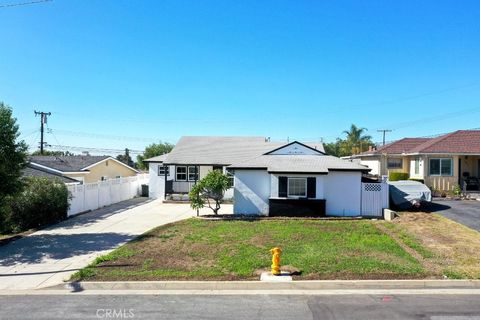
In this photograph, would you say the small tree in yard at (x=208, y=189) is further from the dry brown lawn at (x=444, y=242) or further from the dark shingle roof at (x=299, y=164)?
the dry brown lawn at (x=444, y=242)

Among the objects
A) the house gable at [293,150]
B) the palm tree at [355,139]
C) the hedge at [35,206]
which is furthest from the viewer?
the palm tree at [355,139]

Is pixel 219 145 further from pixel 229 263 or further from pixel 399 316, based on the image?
pixel 399 316

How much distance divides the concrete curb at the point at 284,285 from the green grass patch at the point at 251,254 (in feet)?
1.23

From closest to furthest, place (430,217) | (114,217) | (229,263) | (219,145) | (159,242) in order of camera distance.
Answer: (229,263), (159,242), (430,217), (114,217), (219,145)

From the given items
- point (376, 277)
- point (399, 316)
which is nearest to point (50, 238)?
point (376, 277)

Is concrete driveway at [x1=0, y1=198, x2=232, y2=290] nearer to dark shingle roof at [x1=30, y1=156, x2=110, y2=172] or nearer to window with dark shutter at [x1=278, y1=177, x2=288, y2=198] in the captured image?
window with dark shutter at [x1=278, y1=177, x2=288, y2=198]

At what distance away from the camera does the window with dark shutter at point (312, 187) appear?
775 inches

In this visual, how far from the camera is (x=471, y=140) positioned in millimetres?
27719

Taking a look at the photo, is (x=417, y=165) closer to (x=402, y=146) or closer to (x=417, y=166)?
(x=417, y=166)

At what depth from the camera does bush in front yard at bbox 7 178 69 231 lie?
17.2 m

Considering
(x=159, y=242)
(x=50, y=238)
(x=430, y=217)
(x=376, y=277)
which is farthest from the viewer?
(x=430, y=217)

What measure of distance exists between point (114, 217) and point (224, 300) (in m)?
13.7
